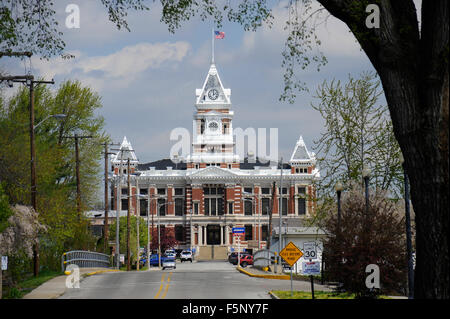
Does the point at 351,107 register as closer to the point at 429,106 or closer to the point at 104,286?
the point at 104,286

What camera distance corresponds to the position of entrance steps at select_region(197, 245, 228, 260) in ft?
373

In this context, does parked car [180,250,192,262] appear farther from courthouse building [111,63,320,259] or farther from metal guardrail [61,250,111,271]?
metal guardrail [61,250,111,271]

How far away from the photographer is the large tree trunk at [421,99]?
11633 millimetres

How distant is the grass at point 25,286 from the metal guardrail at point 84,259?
224 cm

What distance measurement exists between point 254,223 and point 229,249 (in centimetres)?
592

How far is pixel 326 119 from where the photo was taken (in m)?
43.2

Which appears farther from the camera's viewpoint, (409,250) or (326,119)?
(326,119)

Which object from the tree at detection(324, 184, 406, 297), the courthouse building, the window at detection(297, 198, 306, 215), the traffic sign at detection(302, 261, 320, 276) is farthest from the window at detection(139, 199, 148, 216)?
the tree at detection(324, 184, 406, 297)

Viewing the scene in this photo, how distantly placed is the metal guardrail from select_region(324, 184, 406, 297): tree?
76.0 ft

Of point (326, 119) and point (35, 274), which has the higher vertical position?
point (326, 119)

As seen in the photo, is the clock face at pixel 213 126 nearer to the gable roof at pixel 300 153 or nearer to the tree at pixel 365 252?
the gable roof at pixel 300 153

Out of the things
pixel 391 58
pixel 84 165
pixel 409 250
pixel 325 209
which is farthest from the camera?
pixel 84 165
